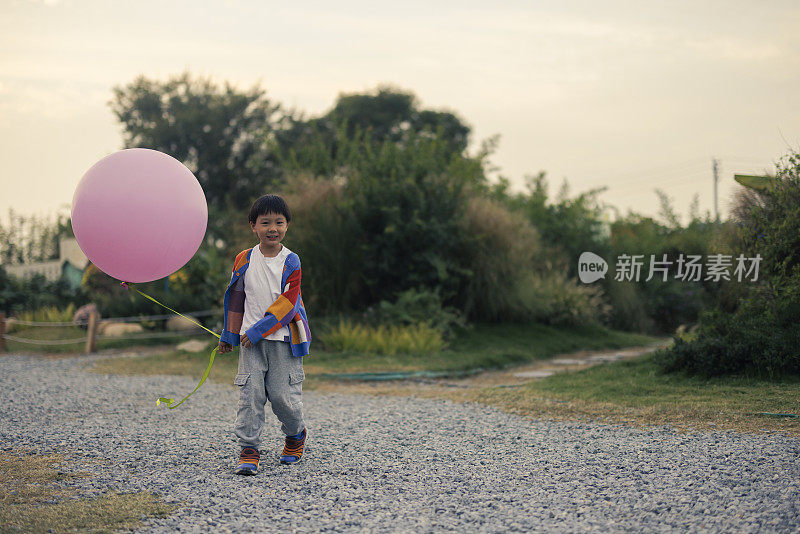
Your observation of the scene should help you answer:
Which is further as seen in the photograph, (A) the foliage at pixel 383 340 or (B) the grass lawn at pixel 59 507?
(A) the foliage at pixel 383 340

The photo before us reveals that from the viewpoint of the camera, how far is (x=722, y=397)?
650 cm

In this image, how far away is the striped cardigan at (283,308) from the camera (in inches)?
175

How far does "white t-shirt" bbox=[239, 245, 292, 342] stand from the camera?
4500mm

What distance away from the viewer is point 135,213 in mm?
4406

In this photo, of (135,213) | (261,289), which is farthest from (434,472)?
(135,213)

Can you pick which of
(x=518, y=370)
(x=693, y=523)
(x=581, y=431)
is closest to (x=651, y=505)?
(x=693, y=523)

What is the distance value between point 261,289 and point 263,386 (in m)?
0.64

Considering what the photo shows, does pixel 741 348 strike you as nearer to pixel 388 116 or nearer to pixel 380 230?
pixel 380 230

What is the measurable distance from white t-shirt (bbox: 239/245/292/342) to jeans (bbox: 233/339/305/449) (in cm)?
15

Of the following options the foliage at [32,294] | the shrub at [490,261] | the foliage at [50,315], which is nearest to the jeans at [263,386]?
the shrub at [490,261]

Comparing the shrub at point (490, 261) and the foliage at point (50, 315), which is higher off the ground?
the shrub at point (490, 261)

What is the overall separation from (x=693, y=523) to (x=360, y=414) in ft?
12.9

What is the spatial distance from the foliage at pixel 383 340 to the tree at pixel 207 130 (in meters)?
16.6

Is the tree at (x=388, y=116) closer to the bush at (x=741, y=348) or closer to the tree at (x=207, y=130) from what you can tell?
the tree at (x=207, y=130)
